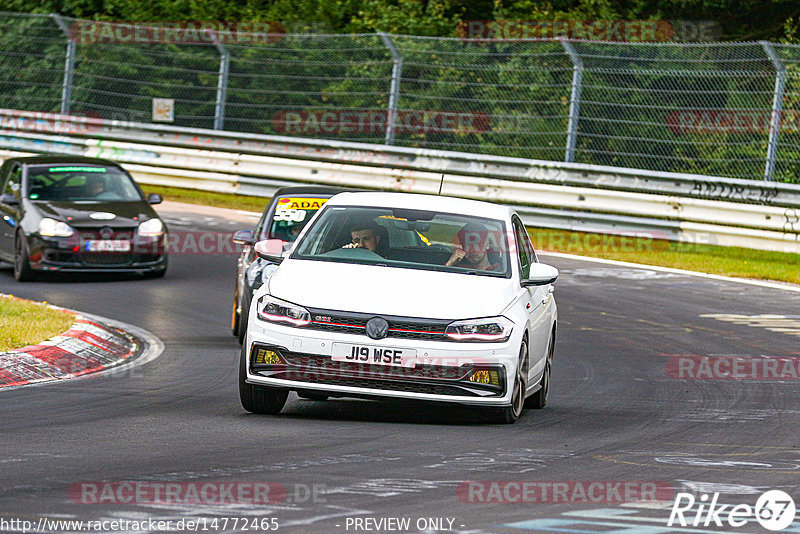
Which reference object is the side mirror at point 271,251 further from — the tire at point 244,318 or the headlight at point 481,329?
the tire at point 244,318

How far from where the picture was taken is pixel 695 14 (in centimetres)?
3144

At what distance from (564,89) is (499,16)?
7527 millimetres

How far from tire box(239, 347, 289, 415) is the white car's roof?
1581mm

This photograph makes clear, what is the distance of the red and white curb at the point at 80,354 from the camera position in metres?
11.1

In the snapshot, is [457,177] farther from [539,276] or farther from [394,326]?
[394,326]

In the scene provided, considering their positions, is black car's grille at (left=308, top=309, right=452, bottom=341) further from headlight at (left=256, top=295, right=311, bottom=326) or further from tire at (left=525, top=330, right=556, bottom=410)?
tire at (left=525, top=330, right=556, bottom=410)

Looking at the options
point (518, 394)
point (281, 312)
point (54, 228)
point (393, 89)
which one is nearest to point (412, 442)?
point (518, 394)

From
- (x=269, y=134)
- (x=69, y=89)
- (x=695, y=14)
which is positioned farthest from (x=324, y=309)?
(x=695, y=14)

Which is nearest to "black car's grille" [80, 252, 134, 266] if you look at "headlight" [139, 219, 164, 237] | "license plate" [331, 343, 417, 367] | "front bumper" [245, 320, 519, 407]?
"headlight" [139, 219, 164, 237]

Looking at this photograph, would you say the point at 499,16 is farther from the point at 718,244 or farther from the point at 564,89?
the point at 718,244

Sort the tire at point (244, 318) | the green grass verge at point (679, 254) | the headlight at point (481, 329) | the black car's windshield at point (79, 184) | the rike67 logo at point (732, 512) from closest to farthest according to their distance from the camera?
the rike67 logo at point (732, 512)
the headlight at point (481, 329)
the tire at point (244, 318)
the black car's windshield at point (79, 184)
the green grass verge at point (679, 254)

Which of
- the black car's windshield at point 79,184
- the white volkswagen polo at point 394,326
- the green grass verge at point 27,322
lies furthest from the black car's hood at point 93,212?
the white volkswagen polo at point 394,326

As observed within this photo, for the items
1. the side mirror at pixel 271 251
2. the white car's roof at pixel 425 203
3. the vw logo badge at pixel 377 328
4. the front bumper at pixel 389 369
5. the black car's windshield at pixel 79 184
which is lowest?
the black car's windshield at pixel 79 184

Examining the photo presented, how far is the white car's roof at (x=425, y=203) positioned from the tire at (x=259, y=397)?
1.58 m
